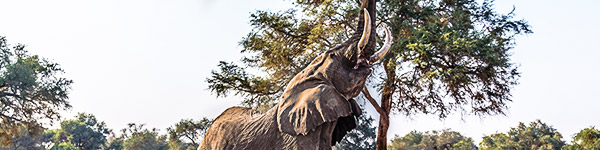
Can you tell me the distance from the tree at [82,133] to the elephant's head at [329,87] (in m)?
50.4

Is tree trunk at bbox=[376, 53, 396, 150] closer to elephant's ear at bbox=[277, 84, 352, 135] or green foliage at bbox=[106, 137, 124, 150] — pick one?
elephant's ear at bbox=[277, 84, 352, 135]

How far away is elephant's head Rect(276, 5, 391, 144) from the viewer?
214 inches

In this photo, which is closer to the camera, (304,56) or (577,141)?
(304,56)

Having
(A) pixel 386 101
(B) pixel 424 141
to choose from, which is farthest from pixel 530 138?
(A) pixel 386 101

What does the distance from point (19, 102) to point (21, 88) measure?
604 mm

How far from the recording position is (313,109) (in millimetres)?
5434

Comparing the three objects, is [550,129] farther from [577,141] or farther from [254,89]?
[254,89]

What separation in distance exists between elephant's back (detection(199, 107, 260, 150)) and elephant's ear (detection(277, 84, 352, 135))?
22.9 inches

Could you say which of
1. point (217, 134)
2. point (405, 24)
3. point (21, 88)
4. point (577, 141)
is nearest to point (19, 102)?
point (21, 88)

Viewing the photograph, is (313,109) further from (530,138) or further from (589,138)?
(530,138)

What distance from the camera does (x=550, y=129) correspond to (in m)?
39.9

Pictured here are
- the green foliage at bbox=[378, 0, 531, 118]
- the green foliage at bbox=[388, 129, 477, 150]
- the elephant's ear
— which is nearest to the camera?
the elephant's ear

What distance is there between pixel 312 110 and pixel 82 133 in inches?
2040

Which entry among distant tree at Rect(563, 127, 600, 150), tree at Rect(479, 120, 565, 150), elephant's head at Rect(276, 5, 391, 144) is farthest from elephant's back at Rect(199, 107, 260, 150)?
tree at Rect(479, 120, 565, 150)
